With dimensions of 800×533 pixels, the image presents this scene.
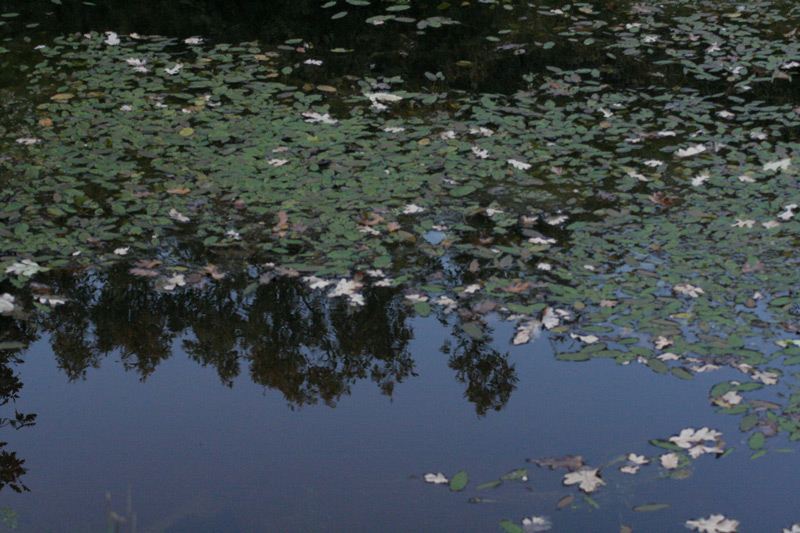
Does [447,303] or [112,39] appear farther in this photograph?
[112,39]

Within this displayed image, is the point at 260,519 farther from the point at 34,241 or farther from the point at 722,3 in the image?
the point at 722,3

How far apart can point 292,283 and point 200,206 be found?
1.39m

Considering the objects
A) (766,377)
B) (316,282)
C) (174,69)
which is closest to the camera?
(766,377)

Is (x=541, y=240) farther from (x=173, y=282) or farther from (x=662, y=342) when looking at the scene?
Answer: (x=173, y=282)

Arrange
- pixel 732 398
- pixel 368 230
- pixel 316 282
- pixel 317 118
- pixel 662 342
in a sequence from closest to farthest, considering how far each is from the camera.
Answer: pixel 732 398, pixel 662 342, pixel 316 282, pixel 368 230, pixel 317 118

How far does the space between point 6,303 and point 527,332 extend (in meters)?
3.30

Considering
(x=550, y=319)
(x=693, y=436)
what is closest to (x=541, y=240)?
(x=550, y=319)

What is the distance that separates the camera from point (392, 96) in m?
8.36

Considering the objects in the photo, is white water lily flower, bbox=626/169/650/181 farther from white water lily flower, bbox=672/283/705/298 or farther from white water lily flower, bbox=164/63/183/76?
white water lily flower, bbox=164/63/183/76

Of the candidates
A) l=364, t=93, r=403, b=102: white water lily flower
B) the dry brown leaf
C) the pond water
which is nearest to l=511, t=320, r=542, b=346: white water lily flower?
the pond water

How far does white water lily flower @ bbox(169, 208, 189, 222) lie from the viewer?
20.0 feet

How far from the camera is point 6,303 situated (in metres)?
5.12

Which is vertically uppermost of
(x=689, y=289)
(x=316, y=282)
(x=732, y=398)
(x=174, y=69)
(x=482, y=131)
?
(x=174, y=69)

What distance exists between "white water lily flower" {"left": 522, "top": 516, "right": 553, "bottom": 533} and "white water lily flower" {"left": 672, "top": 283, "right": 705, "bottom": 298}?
2117 millimetres
